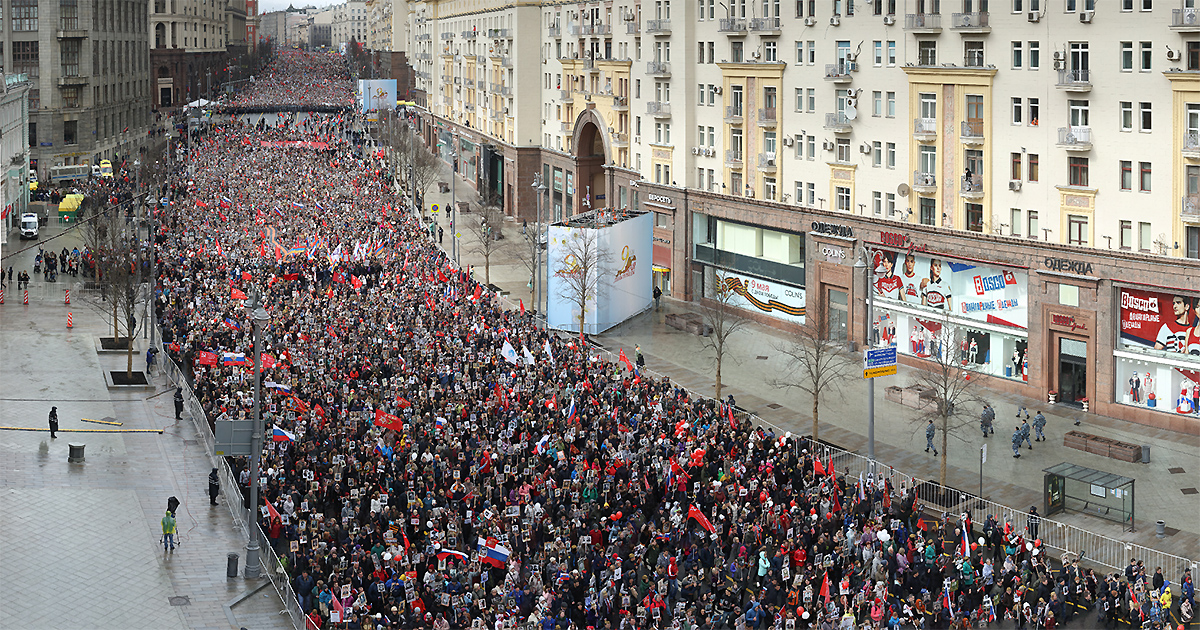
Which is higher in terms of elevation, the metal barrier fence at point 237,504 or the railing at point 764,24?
the railing at point 764,24

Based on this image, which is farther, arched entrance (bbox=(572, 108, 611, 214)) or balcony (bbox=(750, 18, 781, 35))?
arched entrance (bbox=(572, 108, 611, 214))

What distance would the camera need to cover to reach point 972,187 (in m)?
51.5

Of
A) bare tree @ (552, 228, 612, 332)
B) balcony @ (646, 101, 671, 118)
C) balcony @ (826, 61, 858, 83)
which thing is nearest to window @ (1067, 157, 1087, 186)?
balcony @ (826, 61, 858, 83)

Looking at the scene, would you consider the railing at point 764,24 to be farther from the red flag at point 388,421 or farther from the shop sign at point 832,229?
the red flag at point 388,421

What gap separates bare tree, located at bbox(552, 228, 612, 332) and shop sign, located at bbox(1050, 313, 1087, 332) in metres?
21.0

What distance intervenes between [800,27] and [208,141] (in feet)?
296

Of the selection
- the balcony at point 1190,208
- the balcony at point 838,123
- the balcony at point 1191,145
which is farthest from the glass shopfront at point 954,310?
the balcony at point 1191,145

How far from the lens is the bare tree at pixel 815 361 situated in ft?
159

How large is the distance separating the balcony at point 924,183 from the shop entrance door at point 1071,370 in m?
8.66

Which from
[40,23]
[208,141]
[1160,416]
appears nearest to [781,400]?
[1160,416]

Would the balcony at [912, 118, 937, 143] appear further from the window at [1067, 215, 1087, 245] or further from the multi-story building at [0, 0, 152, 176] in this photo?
the multi-story building at [0, 0, 152, 176]

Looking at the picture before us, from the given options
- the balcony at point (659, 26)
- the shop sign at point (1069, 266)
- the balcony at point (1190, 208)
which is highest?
the balcony at point (659, 26)

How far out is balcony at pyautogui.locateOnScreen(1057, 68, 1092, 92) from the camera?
46656 millimetres

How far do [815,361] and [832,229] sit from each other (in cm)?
1323
